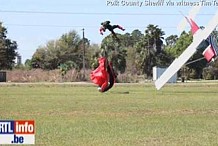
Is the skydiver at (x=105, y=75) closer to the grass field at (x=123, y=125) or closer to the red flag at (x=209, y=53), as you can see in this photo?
the red flag at (x=209, y=53)

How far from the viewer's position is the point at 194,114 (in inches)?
963

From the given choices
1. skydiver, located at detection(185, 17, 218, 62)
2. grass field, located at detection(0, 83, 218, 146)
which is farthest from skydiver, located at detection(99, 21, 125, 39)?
grass field, located at detection(0, 83, 218, 146)

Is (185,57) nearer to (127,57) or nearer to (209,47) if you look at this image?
(209,47)

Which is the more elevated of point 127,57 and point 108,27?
point 127,57

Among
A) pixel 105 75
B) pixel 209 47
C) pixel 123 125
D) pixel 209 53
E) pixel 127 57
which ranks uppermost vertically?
pixel 127 57

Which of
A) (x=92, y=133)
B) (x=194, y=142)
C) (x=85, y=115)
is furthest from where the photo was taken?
(x=85, y=115)

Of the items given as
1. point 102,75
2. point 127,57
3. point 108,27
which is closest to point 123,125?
point 102,75

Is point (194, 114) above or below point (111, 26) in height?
below

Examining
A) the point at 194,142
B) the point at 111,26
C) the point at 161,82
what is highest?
the point at 111,26

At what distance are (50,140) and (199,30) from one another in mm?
5819

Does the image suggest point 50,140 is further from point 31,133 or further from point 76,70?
point 76,70

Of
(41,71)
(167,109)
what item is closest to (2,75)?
(41,71)

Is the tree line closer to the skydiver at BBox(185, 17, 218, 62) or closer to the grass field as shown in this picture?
the grass field

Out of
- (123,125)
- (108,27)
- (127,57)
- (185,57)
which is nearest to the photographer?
(108,27)
